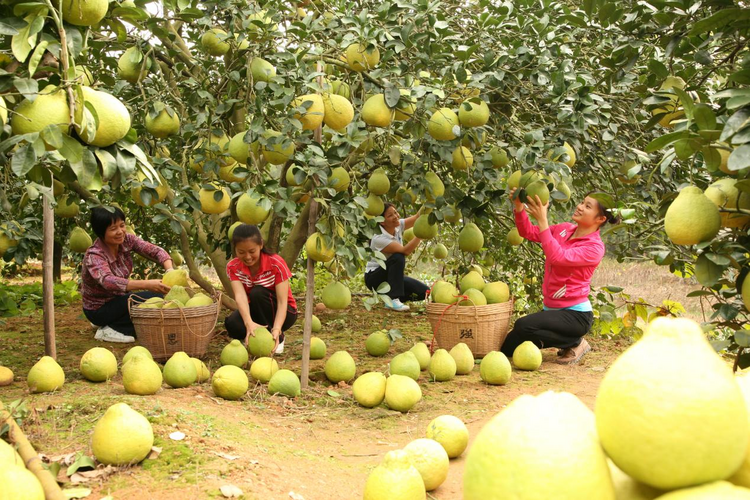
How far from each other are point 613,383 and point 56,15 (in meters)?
1.61

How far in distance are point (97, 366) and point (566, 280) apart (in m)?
3.51

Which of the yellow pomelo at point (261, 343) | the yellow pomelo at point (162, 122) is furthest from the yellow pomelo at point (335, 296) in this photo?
the yellow pomelo at point (162, 122)

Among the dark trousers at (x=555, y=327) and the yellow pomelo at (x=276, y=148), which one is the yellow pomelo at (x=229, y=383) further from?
the dark trousers at (x=555, y=327)

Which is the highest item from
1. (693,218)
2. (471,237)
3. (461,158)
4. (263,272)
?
(461,158)

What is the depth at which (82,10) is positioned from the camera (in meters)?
1.74

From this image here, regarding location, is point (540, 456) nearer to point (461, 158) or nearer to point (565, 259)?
point (461, 158)

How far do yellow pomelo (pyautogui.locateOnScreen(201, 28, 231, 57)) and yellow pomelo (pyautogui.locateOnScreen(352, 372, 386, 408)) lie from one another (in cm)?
228

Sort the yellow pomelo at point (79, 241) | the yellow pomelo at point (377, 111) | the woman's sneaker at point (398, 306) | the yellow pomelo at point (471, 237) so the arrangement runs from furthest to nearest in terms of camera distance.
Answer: the woman's sneaker at point (398, 306)
the yellow pomelo at point (79, 241)
the yellow pomelo at point (471, 237)
the yellow pomelo at point (377, 111)

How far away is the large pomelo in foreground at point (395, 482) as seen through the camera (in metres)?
2.03

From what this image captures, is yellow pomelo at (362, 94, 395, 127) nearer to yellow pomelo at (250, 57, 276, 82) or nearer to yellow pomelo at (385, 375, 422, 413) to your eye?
yellow pomelo at (250, 57, 276, 82)

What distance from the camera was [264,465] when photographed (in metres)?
2.58

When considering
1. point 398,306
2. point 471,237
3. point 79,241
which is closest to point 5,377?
point 79,241

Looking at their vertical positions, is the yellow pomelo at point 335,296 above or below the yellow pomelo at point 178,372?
above

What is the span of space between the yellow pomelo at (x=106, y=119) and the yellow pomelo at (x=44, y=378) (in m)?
2.29
